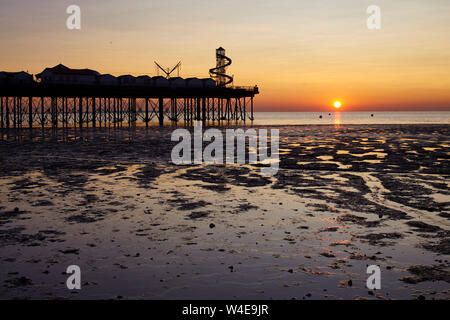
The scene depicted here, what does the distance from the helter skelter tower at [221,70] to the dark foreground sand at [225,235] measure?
7573 cm

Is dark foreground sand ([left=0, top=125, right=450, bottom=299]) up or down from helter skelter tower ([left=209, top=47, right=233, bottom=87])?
down

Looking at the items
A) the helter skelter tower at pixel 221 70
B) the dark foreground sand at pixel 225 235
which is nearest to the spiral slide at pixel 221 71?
the helter skelter tower at pixel 221 70

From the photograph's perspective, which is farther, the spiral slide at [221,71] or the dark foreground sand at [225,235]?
the spiral slide at [221,71]

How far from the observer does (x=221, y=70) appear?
91688 millimetres

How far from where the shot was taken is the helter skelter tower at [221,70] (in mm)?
90938

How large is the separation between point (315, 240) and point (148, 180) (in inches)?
362

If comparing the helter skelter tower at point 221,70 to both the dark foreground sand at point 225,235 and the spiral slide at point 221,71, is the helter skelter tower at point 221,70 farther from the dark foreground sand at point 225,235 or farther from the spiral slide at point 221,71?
the dark foreground sand at point 225,235

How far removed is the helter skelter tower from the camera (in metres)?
90.9

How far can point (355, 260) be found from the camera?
7289 millimetres

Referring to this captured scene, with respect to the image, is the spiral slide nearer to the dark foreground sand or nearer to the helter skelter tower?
the helter skelter tower

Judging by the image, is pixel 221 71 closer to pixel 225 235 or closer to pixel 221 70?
pixel 221 70

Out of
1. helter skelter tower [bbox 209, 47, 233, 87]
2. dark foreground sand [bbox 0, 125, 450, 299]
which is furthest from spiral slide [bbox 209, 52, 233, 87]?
dark foreground sand [bbox 0, 125, 450, 299]

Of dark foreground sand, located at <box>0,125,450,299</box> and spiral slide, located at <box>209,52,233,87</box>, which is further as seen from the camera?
spiral slide, located at <box>209,52,233,87</box>

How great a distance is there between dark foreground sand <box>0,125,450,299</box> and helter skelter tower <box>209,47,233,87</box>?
248ft
